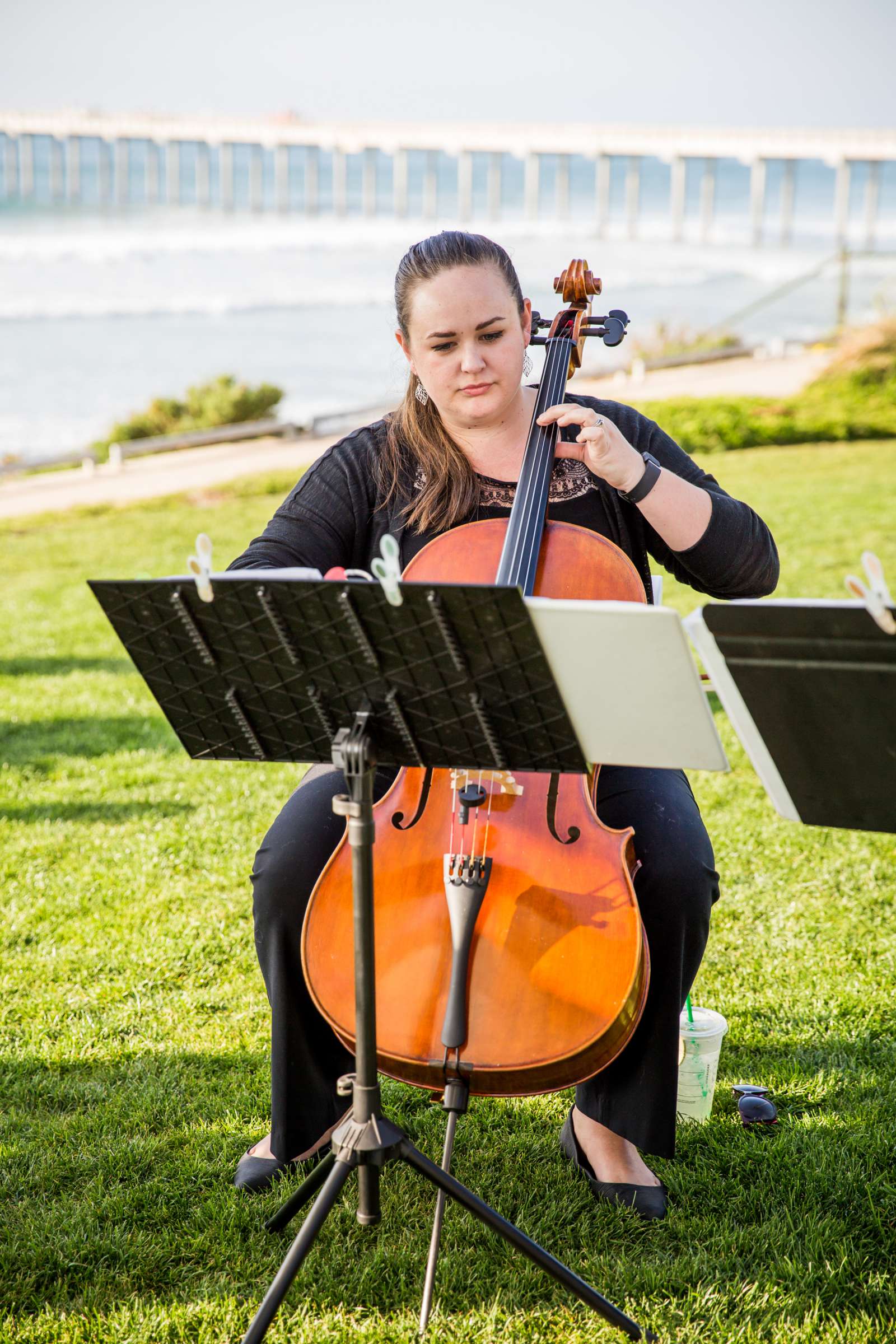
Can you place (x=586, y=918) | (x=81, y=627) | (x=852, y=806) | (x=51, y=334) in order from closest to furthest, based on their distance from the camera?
(x=852, y=806) < (x=586, y=918) < (x=81, y=627) < (x=51, y=334)

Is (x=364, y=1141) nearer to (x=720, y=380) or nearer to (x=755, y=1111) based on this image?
(x=755, y=1111)

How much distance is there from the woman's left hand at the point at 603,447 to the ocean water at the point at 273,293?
474 mm

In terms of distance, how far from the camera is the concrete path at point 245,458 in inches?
454

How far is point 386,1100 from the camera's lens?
2471mm

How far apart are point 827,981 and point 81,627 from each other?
16.2ft

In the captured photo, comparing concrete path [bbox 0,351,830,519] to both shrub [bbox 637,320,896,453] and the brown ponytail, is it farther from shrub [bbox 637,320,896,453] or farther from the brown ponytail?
the brown ponytail

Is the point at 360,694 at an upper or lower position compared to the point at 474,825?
upper

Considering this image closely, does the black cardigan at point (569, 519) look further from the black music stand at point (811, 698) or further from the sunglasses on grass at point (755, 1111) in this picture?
the sunglasses on grass at point (755, 1111)

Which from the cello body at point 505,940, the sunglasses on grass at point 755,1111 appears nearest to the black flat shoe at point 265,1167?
the cello body at point 505,940

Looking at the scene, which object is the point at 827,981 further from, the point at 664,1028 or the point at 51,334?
the point at 51,334

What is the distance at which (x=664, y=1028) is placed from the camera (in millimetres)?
2021

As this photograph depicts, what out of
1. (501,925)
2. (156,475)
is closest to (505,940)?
(501,925)

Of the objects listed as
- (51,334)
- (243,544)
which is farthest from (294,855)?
(51,334)

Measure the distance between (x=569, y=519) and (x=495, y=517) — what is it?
0.52ft
